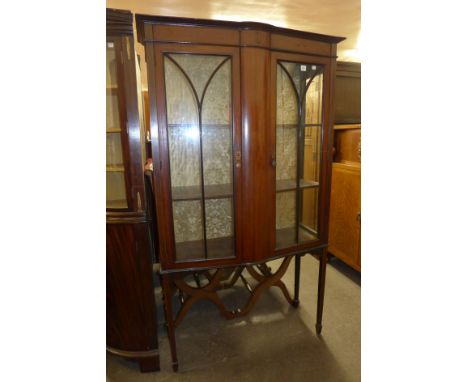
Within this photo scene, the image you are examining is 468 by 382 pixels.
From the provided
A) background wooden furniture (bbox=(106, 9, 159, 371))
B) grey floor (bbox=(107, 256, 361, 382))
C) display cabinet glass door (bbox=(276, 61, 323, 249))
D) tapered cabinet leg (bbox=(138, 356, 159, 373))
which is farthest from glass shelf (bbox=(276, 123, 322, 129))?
tapered cabinet leg (bbox=(138, 356, 159, 373))

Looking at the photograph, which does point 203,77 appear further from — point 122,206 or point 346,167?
point 346,167

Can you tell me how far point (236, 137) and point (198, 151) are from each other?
0.23 metres

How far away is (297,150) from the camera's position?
1539 millimetres

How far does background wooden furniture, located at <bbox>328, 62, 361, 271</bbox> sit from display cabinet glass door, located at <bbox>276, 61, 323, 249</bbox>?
0.80m

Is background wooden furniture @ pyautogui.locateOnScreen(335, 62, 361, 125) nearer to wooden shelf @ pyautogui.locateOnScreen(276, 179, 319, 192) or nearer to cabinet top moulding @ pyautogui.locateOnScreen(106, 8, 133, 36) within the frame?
wooden shelf @ pyautogui.locateOnScreen(276, 179, 319, 192)

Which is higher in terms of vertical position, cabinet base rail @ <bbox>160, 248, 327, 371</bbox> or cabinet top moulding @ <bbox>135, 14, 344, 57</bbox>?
cabinet top moulding @ <bbox>135, 14, 344, 57</bbox>

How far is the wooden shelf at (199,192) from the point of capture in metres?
1.40

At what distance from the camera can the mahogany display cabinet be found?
48.4 inches

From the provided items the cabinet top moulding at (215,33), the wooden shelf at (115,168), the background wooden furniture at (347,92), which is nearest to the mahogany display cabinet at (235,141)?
the cabinet top moulding at (215,33)
